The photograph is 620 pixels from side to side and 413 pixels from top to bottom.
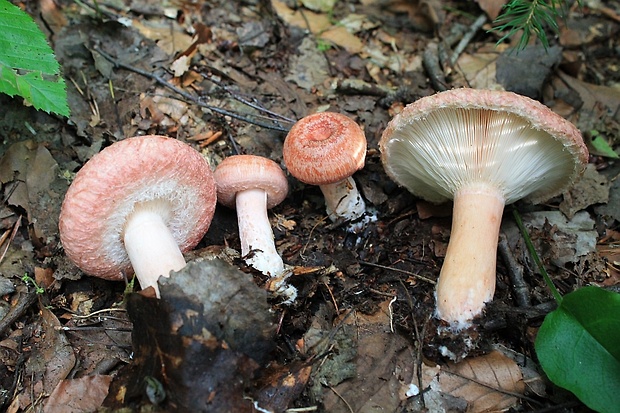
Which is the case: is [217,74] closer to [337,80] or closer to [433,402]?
[337,80]

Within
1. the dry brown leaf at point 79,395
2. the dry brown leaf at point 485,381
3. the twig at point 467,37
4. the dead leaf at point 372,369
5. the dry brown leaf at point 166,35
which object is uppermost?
the dry brown leaf at point 166,35

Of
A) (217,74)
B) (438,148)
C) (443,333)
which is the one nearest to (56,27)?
(217,74)

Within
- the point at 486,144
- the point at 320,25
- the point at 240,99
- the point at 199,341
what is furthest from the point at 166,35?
the point at 199,341

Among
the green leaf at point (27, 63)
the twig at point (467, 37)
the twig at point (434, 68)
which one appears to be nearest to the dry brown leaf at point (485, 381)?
the twig at point (434, 68)

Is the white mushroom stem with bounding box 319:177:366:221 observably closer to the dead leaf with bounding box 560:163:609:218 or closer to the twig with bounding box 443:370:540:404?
the twig with bounding box 443:370:540:404

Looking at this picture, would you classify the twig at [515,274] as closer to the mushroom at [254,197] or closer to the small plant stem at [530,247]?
the small plant stem at [530,247]

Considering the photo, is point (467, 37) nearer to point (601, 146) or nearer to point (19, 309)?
point (601, 146)

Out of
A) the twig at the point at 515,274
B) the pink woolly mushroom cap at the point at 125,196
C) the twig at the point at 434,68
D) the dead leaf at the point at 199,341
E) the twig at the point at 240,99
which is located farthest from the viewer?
the twig at the point at 434,68
